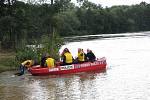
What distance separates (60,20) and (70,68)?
36.5m

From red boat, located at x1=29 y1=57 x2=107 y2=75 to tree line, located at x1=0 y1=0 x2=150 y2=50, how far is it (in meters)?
5.16

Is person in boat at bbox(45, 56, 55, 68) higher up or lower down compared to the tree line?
lower down

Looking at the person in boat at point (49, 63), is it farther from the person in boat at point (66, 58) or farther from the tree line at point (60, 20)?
the tree line at point (60, 20)

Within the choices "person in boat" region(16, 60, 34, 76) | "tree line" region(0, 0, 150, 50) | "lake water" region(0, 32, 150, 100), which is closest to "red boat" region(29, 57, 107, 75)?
"lake water" region(0, 32, 150, 100)

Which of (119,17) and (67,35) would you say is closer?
(67,35)

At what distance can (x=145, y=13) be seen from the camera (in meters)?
126

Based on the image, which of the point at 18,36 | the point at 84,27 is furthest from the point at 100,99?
the point at 84,27

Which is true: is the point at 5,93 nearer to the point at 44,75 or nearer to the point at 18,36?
the point at 44,75

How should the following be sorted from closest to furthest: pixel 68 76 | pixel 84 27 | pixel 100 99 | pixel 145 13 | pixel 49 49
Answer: pixel 100 99
pixel 68 76
pixel 49 49
pixel 84 27
pixel 145 13

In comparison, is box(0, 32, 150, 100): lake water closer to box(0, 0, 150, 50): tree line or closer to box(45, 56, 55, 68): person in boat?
box(45, 56, 55, 68): person in boat

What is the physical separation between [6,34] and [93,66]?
63.8 ft

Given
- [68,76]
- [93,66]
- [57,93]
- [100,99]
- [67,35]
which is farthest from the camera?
[67,35]

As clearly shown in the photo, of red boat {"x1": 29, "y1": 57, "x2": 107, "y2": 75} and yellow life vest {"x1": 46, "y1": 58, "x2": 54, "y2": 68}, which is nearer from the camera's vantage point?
red boat {"x1": 29, "y1": 57, "x2": 107, "y2": 75}

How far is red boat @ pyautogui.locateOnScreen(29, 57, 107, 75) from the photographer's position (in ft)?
81.8
